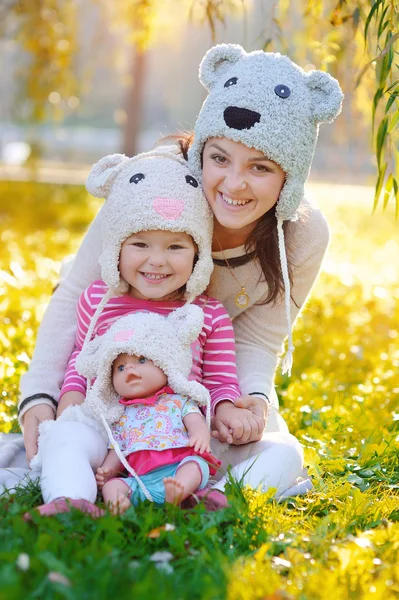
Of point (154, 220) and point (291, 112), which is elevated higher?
point (291, 112)

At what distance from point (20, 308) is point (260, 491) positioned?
295cm

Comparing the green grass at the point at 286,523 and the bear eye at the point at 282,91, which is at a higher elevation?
the bear eye at the point at 282,91

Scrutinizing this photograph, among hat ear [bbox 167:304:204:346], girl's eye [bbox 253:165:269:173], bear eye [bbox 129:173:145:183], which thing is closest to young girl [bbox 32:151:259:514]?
bear eye [bbox 129:173:145:183]

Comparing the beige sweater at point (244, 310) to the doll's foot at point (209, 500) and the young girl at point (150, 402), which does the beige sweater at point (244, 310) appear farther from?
the doll's foot at point (209, 500)

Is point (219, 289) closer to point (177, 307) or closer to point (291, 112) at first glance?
point (177, 307)

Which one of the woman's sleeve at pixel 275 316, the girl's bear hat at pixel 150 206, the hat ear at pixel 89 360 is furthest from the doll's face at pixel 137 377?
the woman's sleeve at pixel 275 316

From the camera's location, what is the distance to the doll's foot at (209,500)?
261 cm

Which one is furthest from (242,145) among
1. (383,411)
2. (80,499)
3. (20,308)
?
(20,308)

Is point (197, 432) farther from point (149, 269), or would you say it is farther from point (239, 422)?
point (149, 269)

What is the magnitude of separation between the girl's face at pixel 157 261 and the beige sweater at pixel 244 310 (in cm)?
36

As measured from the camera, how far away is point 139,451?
2768mm

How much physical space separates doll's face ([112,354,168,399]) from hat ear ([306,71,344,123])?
1062 mm

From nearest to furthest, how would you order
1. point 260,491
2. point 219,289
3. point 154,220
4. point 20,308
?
point 260,491, point 154,220, point 219,289, point 20,308

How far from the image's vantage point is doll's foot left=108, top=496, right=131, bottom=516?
2498 millimetres
